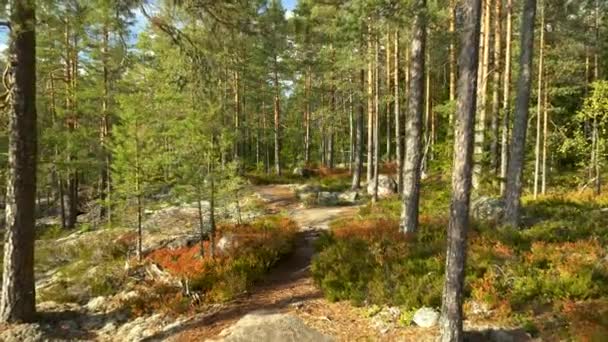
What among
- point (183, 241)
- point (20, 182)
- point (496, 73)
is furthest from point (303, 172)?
point (20, 182)

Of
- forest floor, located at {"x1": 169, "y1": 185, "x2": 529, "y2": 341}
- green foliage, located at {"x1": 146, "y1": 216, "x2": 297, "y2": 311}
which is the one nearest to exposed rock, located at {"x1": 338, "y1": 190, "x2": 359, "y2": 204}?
green foliage, located at {"x1": 146, "y1": 216, "x2": 297, "y2": 311}

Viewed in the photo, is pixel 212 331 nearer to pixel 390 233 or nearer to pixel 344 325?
pixel 344 325

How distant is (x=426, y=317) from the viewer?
757cm

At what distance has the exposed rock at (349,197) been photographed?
21892 millimetres

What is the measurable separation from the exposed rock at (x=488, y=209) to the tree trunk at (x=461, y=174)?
711cm

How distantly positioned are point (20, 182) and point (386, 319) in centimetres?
743

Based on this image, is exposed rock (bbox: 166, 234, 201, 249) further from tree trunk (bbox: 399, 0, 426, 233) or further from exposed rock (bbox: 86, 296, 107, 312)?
tree trunk (bbox: 399, 0, 426, 233)

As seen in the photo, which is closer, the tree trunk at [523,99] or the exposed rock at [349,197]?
the tree trunk at [523,99]

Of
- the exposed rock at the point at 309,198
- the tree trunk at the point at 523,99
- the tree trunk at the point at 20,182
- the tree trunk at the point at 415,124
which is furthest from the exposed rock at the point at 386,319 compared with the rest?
the exposed rock at the point at 309,198

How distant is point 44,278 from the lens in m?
13.3

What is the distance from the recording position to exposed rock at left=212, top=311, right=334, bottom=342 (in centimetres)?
750

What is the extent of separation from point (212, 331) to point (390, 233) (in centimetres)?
548

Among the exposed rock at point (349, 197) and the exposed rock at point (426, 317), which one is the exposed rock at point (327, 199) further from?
the exposed rock at point (426, 317)

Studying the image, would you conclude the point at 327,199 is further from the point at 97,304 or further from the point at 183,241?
the point at 97,304
